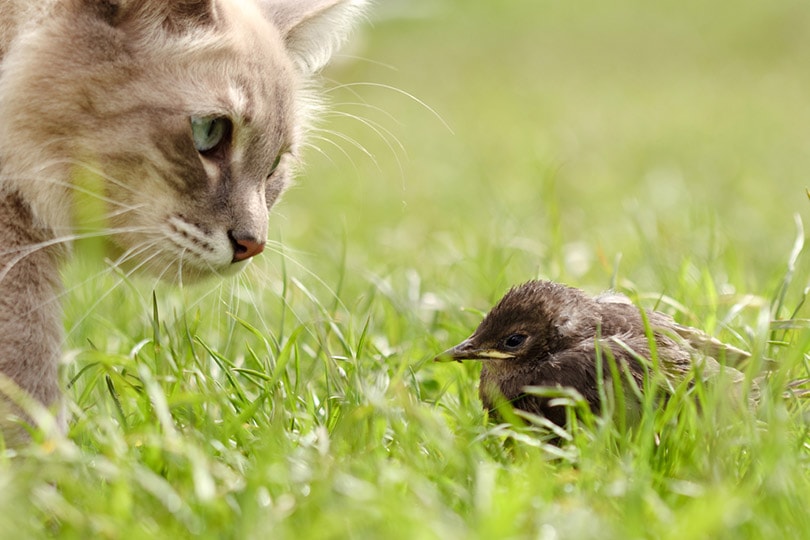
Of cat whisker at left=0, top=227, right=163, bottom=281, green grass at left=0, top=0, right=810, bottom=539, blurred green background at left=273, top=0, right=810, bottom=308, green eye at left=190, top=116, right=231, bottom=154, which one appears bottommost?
blurred green background at left=273, top=0, right=810, bottom=308

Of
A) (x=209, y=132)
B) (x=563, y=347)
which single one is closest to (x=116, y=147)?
(x=209, y=132)

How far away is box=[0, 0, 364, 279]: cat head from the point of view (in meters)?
2.35

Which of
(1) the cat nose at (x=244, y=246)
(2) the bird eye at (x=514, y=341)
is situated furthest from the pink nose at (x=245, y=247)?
(2) the bird eye at (x=514, y=341)

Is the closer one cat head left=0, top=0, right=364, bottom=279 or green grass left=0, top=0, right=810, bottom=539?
green grass left=0, top=0, right=810, bottom=539

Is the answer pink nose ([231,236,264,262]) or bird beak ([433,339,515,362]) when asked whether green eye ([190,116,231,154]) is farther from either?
bird beak ([433,339,515,362])

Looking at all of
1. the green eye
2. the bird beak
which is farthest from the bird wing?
the green eye

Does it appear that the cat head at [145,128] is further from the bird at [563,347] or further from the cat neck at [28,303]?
the bird at [563,347]

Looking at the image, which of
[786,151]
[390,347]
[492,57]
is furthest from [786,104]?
[390,347]

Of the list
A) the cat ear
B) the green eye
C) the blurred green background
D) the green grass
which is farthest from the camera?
the blurred green background

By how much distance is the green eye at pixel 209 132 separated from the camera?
8.01ft

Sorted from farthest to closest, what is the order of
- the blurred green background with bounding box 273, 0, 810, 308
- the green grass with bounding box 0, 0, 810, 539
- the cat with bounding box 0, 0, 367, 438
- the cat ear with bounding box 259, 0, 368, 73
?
1. the blurred green background with bounding box 273, 0, 810, 308
2. the cat ear with bounding box 259, 0, 368, 73
3. the cat with bounding box 0, 0, 367, 438
4. the green grass with bounding box 0, 0, 810, 539

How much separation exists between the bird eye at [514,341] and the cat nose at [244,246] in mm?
649

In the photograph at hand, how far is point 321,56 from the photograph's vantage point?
10.5 ft

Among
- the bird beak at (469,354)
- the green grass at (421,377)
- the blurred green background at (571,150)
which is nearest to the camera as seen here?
the green grass at (421,377)
